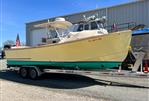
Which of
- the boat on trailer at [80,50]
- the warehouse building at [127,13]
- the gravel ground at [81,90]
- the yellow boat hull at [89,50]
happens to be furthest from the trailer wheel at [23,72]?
the warehouse building at [127,13]

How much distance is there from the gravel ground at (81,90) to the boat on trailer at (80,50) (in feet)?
2.64

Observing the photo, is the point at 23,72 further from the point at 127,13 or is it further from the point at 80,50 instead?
the point at 127,13

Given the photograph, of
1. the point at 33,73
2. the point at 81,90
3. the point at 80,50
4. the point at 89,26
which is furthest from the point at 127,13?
the point at 81,90

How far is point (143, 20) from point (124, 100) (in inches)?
451

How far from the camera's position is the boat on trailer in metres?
10.2

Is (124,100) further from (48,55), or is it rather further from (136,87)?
(48,55)

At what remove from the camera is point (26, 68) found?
41.3ft

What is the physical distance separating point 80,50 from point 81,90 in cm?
208

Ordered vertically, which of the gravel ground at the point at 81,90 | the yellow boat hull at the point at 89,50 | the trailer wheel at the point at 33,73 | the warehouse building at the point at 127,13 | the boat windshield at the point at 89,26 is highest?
the warehouse building at the point at 127,13

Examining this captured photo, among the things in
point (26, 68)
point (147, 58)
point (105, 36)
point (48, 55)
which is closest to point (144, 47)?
point (147, 58)

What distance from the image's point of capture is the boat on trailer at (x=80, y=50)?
10.2 metres

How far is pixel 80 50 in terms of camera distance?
10758 millimetres

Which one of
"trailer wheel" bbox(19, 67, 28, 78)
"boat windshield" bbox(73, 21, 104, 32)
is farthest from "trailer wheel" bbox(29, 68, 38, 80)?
"boat windshield" bbox(73, 21, 104, 32)

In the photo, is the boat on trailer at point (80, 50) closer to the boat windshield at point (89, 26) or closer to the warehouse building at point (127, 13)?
the boat windshield at point (89, 26)
